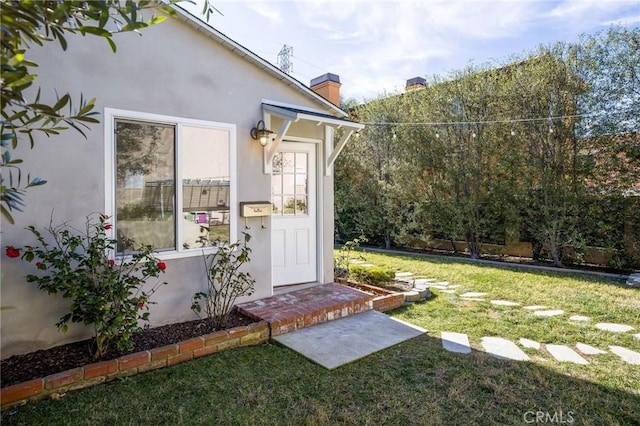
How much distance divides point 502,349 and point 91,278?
4.52 meters

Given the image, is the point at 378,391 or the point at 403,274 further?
the point at 403,274

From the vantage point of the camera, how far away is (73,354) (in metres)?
3.63

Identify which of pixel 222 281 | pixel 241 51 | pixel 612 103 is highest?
pixel 612 103

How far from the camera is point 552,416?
291 centimetres

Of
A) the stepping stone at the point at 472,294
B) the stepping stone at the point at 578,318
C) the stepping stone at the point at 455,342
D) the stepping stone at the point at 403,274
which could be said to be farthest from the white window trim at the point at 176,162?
the stepping stone at the point at 578,318

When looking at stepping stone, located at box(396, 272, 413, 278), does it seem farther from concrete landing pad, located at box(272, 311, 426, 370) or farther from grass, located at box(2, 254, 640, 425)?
grass, located at box(2, 254, 640, 425)

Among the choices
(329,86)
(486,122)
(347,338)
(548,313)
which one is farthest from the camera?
(486,122)

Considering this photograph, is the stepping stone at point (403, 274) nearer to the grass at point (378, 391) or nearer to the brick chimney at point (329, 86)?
the grass at point (378, 391)

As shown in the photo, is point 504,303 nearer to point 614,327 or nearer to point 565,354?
point 614,327

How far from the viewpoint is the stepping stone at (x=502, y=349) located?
13.2 feet

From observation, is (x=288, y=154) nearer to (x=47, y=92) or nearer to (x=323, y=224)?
(x=323, y=224)

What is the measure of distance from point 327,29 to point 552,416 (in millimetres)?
7711

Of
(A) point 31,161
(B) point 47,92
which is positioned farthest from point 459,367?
(B) point 47,92

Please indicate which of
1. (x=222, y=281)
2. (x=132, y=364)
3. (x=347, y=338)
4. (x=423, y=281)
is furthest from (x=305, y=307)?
(x=423, y=281)
